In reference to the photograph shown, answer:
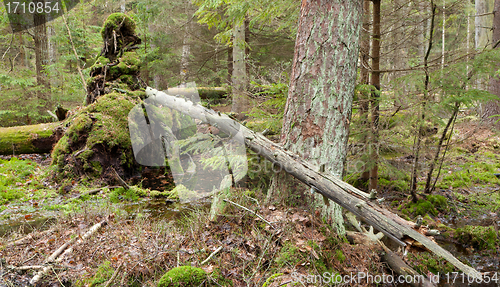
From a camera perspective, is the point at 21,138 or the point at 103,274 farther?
the point at 21,138

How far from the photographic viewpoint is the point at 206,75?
16078 millimetres

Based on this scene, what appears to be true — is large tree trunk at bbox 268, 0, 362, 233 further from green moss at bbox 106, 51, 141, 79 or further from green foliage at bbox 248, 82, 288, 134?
green moss at bbox 106, 51, 141, 79

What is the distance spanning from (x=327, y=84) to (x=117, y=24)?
7.82m

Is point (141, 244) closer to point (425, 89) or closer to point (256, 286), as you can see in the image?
point (256, 286)

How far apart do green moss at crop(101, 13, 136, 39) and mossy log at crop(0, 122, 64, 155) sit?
3.77 metres

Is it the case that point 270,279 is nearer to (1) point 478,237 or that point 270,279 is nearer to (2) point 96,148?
(1) point 478,237

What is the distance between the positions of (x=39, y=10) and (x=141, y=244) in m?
15.1

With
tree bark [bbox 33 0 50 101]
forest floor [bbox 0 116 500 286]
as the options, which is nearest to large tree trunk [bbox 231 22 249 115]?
forest floor [bbox 0 116 500 286]

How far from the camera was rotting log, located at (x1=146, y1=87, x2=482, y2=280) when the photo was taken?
2.79 m

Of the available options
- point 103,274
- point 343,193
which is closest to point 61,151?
point 103,274

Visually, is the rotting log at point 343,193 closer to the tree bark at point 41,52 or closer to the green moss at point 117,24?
the green moss at point 117,24

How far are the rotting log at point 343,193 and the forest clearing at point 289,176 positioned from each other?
0.02 m

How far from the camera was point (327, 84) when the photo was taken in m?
4.11

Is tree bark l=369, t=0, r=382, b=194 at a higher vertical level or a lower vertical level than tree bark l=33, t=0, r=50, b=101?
lower
